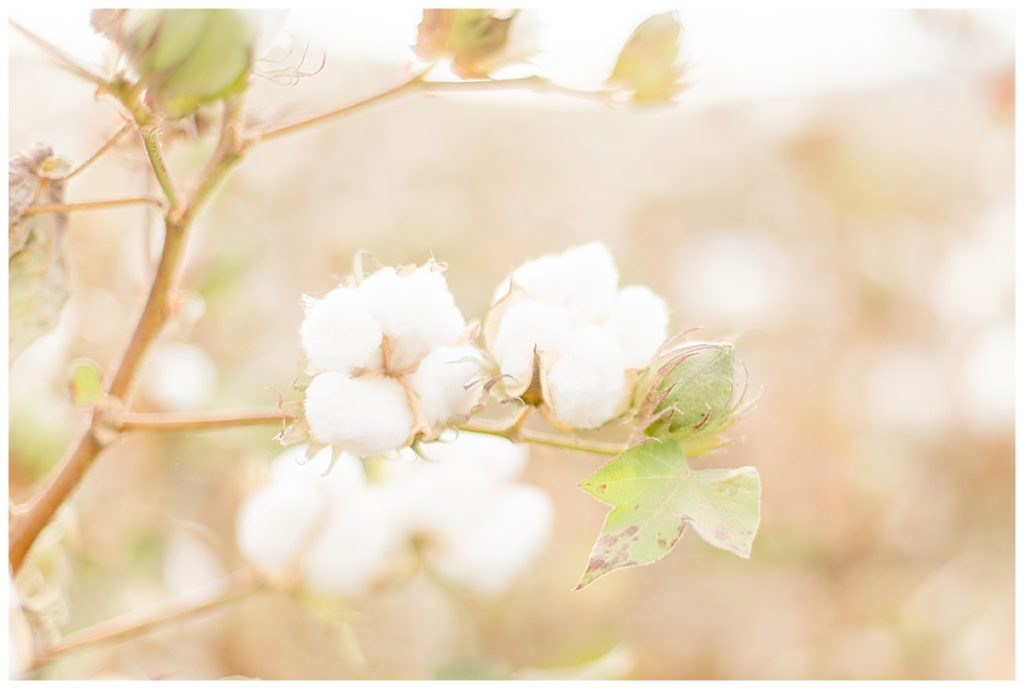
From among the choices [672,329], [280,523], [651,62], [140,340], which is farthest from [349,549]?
[672,329]

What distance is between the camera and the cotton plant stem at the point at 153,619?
56cm

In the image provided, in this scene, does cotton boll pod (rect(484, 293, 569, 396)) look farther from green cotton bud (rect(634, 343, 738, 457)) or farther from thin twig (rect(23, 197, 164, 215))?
thin twig (rect(23, 197, 164, 215))

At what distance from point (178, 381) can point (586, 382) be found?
0.58 metres

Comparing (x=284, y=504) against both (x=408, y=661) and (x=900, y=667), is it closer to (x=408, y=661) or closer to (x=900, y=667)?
(x=408, y=661)

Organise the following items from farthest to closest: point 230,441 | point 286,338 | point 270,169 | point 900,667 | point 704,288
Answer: point 704,288, point 270,169, point 900,667, point 286,338, point 230,441

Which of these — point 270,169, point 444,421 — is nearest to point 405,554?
point 444,421

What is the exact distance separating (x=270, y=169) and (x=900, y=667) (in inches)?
51.5

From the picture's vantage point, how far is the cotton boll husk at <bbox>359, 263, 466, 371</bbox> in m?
0.39

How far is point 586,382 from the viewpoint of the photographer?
39 centimetres

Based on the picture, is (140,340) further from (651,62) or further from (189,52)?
(651,62)

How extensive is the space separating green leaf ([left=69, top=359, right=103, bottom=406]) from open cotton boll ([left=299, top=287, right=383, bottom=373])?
116 mm

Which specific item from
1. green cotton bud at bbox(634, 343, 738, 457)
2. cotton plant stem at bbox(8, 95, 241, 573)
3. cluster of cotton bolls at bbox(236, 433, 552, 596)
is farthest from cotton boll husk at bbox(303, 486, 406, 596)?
green cotton bud at bbox(634, 343, 738, 457)

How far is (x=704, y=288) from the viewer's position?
1.93m

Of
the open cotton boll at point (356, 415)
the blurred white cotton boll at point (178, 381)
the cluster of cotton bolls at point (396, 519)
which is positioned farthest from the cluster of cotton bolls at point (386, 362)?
the blurred white cotton boll at point (178, 381)
